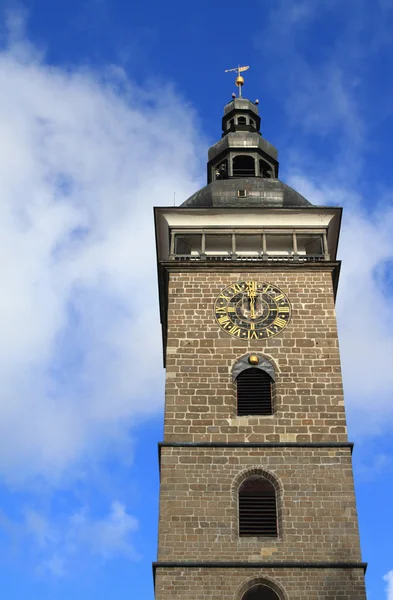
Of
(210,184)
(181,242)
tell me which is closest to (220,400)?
(181,242)

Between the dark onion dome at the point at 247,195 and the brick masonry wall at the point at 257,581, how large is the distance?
1085 cm

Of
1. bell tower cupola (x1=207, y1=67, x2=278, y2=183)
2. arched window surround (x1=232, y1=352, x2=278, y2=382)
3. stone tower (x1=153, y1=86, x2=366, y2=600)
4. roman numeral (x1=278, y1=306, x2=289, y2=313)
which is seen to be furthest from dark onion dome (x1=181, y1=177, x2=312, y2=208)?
arched window surround (x1=232, y1=352, x2=278, y2=382)

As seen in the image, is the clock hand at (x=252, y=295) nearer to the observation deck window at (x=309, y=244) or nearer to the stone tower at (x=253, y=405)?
the stone tower at (x=253, y=405)

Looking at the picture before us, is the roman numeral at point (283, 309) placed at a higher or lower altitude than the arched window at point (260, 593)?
higher

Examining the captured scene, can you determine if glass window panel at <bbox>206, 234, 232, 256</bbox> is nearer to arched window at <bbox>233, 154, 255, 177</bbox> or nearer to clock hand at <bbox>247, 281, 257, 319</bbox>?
clock hand at <bbox>247, 281, 257, 319</bbox>

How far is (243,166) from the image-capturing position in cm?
3216

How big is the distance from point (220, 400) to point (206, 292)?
3460 millimetres

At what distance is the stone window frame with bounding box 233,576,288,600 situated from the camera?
71.1 feet

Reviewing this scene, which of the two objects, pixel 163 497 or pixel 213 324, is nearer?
pixel 163 497

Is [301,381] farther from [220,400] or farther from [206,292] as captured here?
[206,292]

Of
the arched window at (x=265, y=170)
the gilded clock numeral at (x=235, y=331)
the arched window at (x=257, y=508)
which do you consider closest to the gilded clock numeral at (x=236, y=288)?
the gilded clock numeral at (x=235, y=331)

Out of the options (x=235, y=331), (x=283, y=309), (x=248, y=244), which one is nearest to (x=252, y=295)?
(x=283, y=309)

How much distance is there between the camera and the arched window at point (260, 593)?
862 inches

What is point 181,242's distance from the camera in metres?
29.1
